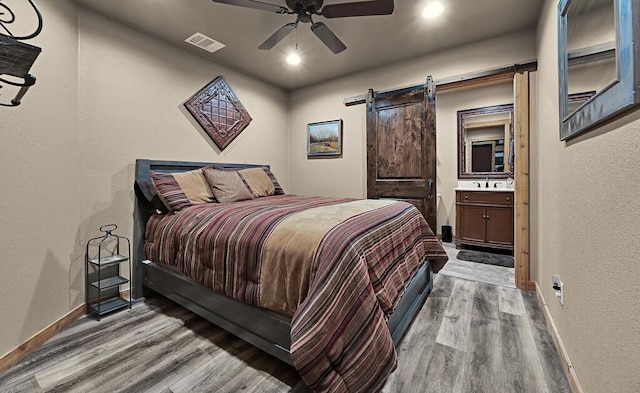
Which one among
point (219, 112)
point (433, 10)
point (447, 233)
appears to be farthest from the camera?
point (447, 233)

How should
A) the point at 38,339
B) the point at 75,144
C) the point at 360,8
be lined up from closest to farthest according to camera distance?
the point at 38,339
the point at 360,8
the point at 75,144

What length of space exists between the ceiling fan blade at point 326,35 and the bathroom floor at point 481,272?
8.70 feet

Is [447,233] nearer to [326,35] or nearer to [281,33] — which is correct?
[326,35]

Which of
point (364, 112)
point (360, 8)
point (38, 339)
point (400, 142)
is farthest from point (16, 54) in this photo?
point (364, 112)

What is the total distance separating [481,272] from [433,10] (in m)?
2.76

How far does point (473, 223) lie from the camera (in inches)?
154

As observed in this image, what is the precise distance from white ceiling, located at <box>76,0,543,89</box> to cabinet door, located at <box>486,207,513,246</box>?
2199mm

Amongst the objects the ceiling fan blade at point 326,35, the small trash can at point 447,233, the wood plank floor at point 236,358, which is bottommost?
the wood plank floor at point 236,358

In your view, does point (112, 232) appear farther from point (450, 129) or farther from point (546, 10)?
point (450, 129)

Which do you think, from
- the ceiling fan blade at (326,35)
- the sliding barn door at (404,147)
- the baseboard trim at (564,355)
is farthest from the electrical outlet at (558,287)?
the ceiling fan blade at (326,35)

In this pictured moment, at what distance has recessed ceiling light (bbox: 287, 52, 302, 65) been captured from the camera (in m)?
3.33

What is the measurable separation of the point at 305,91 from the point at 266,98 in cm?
69

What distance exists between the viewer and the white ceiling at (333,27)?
94.3 inches

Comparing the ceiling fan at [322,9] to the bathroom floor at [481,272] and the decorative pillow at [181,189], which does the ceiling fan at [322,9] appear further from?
the bathroom floor at [481,272]
